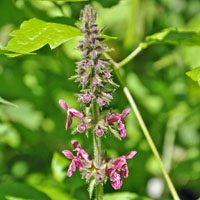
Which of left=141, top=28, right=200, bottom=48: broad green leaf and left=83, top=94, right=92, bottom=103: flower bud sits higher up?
left=141, top=28, right=200, bottom=48: broad green leaf

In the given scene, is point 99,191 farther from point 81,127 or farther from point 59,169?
point 59,169

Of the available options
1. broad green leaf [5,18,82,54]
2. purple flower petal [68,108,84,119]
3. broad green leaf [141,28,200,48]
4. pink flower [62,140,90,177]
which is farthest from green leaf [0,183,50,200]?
broad green leaf [141,28,200,48]

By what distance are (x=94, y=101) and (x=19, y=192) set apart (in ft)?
2.29

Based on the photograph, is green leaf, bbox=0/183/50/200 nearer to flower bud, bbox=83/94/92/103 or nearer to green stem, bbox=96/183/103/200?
green stem, bbox=96/183/103/200

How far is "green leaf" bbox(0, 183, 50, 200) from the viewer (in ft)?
6.79

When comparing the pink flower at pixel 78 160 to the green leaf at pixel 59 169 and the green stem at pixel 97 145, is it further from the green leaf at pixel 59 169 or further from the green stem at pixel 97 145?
the green leaf at pixel 59 169

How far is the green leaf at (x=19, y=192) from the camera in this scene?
207 centimetres

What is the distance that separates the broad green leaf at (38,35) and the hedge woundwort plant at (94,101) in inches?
3.9

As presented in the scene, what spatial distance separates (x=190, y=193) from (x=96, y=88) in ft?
8.87

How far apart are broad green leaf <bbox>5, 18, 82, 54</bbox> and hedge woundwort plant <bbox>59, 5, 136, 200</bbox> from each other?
10cm

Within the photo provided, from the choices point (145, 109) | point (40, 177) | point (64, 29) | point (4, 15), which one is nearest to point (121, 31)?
point (145, 109)

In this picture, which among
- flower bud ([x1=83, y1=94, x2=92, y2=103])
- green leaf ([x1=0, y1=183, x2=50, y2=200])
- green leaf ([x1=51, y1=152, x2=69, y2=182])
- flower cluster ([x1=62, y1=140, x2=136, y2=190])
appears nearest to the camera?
flower bud ([x1=83, y1=94, x2=92, y2=103])

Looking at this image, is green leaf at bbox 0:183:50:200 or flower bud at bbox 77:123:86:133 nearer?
flower bud at bbox 77:123:86:133

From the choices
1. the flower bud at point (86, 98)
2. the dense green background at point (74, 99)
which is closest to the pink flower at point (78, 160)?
the flower bud at point (86, 98)
